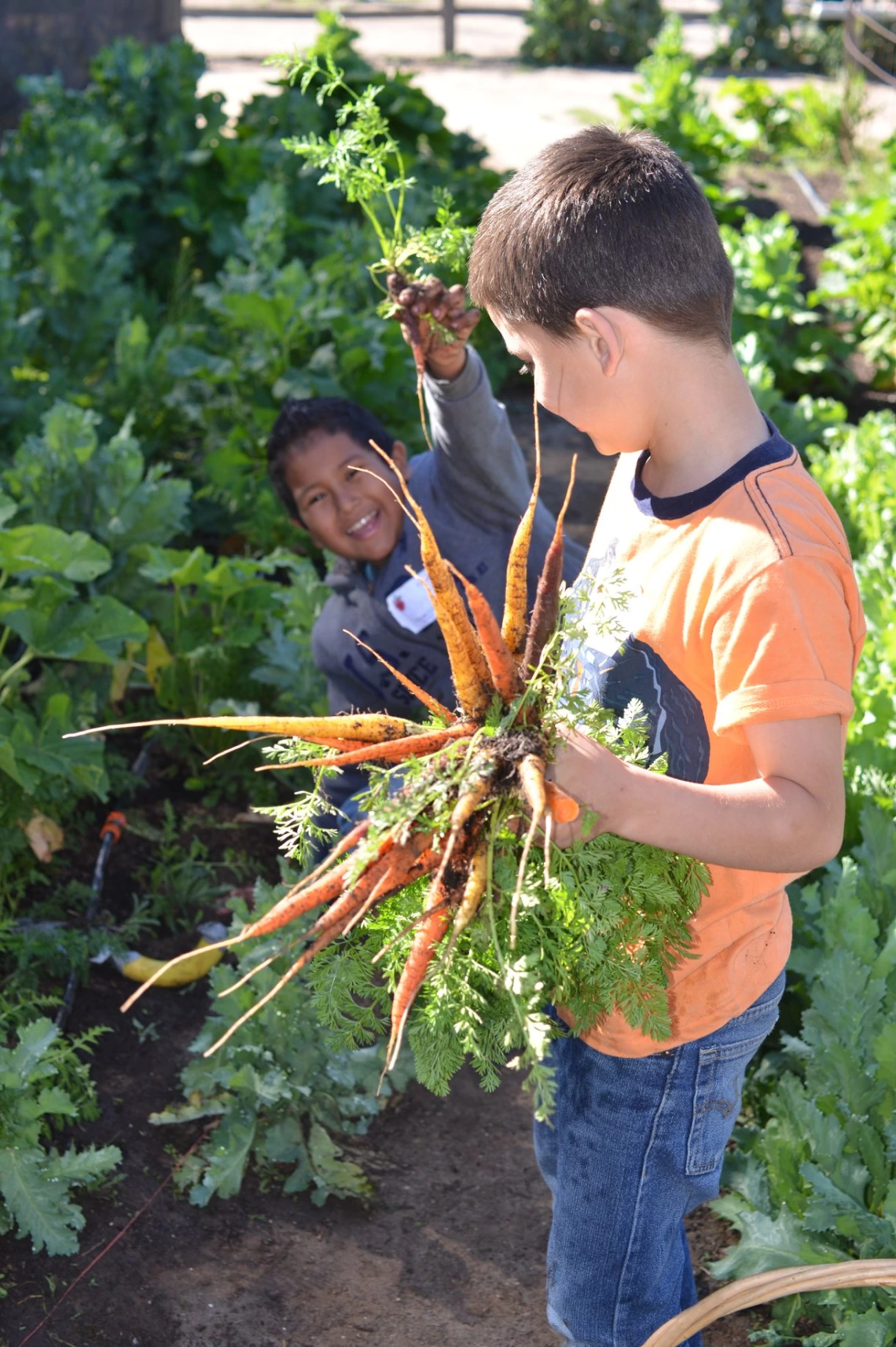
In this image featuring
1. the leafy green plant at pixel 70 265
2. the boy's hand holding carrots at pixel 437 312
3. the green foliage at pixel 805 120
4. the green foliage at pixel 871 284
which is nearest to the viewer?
the boy's hand holding carrots at pixel 437 312

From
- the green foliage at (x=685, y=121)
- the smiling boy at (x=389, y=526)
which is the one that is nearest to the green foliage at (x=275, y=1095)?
the smiling boy at (x=389, y=526)

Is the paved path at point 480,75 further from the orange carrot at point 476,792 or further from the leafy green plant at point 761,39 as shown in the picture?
the orange carrot at point 476,792

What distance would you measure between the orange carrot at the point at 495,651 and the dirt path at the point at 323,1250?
1461 millimetres

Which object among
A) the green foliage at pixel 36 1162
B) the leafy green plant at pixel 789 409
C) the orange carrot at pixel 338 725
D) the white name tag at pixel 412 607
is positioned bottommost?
the green foliage at pixel 36 1162

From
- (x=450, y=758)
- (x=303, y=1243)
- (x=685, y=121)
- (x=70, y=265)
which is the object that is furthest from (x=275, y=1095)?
(x=685, y=121)

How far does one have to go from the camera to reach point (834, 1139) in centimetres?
233

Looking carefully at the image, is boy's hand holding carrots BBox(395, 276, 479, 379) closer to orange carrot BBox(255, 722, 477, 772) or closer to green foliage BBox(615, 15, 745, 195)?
orange carrot BBox(255, 722, 477, 772)

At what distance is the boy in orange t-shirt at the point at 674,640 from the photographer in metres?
1.38

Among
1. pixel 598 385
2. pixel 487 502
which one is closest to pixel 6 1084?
pixel 487 502

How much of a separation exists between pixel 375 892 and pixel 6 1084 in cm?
125

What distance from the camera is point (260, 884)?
8.91ft

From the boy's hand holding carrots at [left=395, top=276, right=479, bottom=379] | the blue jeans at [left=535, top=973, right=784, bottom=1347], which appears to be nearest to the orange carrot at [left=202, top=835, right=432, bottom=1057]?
the blue jeans at [left=535, top=973, right=784, bottom=1347]

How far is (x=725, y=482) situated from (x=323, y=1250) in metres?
1.84

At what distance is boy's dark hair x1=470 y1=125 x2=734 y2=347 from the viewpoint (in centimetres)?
145
